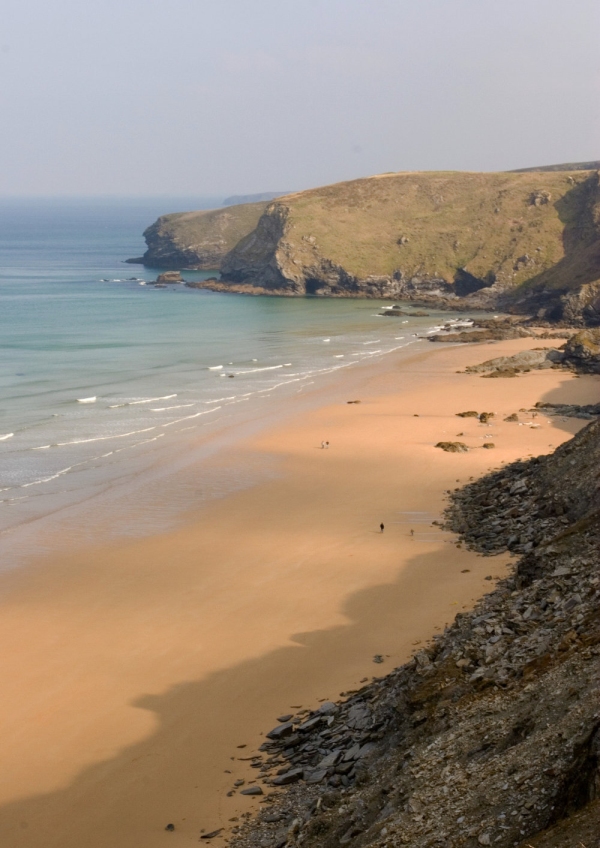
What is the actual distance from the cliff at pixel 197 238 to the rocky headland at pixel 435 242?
2067 cm

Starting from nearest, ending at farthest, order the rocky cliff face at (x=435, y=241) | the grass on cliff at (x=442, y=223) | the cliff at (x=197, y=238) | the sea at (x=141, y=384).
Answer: the sea at (x=141, y=384) < the rocky cliff face at (x=435, y=241) < the grass on cliff at (x=442, y=223) < the cliff at (x=197, y=238)

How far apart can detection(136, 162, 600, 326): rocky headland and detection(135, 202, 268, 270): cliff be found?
20671 millimetres

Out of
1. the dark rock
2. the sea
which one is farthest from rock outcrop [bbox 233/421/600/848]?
the sea

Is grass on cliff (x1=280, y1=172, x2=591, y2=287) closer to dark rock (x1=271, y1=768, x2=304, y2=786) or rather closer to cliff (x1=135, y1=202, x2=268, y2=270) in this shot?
cliff (x1=135, y1=202, x2=268, y2=270)

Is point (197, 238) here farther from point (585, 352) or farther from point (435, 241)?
point (585, 352)

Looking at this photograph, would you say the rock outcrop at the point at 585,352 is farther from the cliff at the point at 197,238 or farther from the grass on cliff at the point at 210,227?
the grass on cliff at the point at 210,227

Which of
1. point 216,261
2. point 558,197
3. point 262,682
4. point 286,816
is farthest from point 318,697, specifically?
point 216,261

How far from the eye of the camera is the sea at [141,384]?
96.8 ft

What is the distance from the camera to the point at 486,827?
26.7 feet

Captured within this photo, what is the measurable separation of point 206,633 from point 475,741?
9324 millimetres

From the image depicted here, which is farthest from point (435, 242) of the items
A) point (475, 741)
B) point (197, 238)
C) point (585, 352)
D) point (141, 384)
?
point (475, 741)

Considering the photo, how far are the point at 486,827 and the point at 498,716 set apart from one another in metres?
2.55

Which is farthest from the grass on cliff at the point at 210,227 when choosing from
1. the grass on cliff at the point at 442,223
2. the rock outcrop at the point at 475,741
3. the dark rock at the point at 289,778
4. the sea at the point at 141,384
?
the dark rock at the point at 289,778

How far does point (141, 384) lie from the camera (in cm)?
5166
